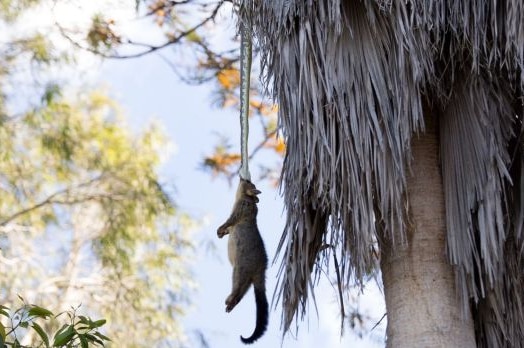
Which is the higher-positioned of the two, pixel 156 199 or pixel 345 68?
pixel 156 199

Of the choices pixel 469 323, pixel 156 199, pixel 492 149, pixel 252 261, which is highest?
pixel 156 199

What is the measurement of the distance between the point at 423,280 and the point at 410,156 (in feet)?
1.51

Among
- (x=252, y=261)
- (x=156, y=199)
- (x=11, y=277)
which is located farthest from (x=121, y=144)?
(x=252, y=261)

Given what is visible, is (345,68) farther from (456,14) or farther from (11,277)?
(11,277)

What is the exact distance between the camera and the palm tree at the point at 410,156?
4.00 metres

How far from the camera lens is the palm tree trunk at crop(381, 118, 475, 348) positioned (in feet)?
13.2

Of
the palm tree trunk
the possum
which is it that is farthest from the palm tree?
the possum

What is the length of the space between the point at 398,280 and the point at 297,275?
0.39 meters

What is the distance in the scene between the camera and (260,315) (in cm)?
439

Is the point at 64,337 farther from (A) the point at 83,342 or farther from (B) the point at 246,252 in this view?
(B) the point at 246,252

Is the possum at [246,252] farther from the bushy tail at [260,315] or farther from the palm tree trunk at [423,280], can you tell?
the palm tree trunk at [423,280]

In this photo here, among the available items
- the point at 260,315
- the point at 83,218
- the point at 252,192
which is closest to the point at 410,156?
the point at 252,192

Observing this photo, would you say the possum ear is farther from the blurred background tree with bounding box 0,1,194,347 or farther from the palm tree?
the blurred background tree with bounding box 0,1,194,347

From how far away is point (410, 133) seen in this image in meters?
4.03
